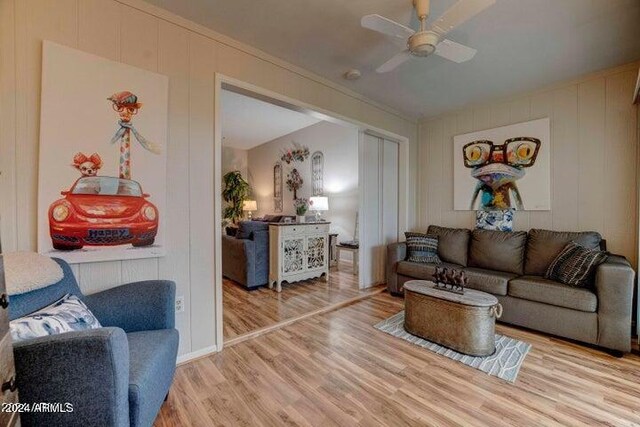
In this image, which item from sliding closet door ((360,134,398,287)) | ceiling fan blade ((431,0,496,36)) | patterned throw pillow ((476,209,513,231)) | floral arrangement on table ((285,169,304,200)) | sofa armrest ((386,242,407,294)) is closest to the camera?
ceiling fan blade ((431,0,496,36))

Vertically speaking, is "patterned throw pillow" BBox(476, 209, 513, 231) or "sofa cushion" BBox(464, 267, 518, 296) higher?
"patterned throw pillow" BBox(476, 209, 513, 231)

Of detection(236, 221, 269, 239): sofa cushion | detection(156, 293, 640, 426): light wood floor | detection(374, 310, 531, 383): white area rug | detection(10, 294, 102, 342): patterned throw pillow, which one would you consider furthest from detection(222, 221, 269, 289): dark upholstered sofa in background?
detection(10, 294, 102, 342): patterned throw pillow

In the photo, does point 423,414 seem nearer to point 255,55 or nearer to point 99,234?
point 99,234

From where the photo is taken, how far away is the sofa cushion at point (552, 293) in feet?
7.29

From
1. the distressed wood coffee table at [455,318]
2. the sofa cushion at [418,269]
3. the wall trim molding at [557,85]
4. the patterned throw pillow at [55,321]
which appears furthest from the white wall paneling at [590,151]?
the patterned throw pillow at [55,321]

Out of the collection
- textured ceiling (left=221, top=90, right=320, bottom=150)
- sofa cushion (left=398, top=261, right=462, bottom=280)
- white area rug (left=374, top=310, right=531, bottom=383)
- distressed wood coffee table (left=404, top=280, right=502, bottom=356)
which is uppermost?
textured ceiling (left=221, top=90, right=320, bottom=150)

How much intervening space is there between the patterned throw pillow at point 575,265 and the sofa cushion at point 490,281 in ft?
1.16

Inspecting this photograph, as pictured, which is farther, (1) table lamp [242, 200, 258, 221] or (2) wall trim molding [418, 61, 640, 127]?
(1) table lamp [242, 200, 258, 221]

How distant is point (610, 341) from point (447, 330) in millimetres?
1234

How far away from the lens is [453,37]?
2.17m

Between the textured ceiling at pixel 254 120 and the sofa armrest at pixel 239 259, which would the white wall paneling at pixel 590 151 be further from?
the sofa armrest at pixel 239 259

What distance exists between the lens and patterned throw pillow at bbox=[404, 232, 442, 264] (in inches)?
133

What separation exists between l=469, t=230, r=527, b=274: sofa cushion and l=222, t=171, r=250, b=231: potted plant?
5.07 meters

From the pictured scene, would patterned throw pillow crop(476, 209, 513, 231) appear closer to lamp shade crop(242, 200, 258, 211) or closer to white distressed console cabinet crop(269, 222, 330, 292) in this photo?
white distressed console cabinet crop(269, 222, 330, 292)
